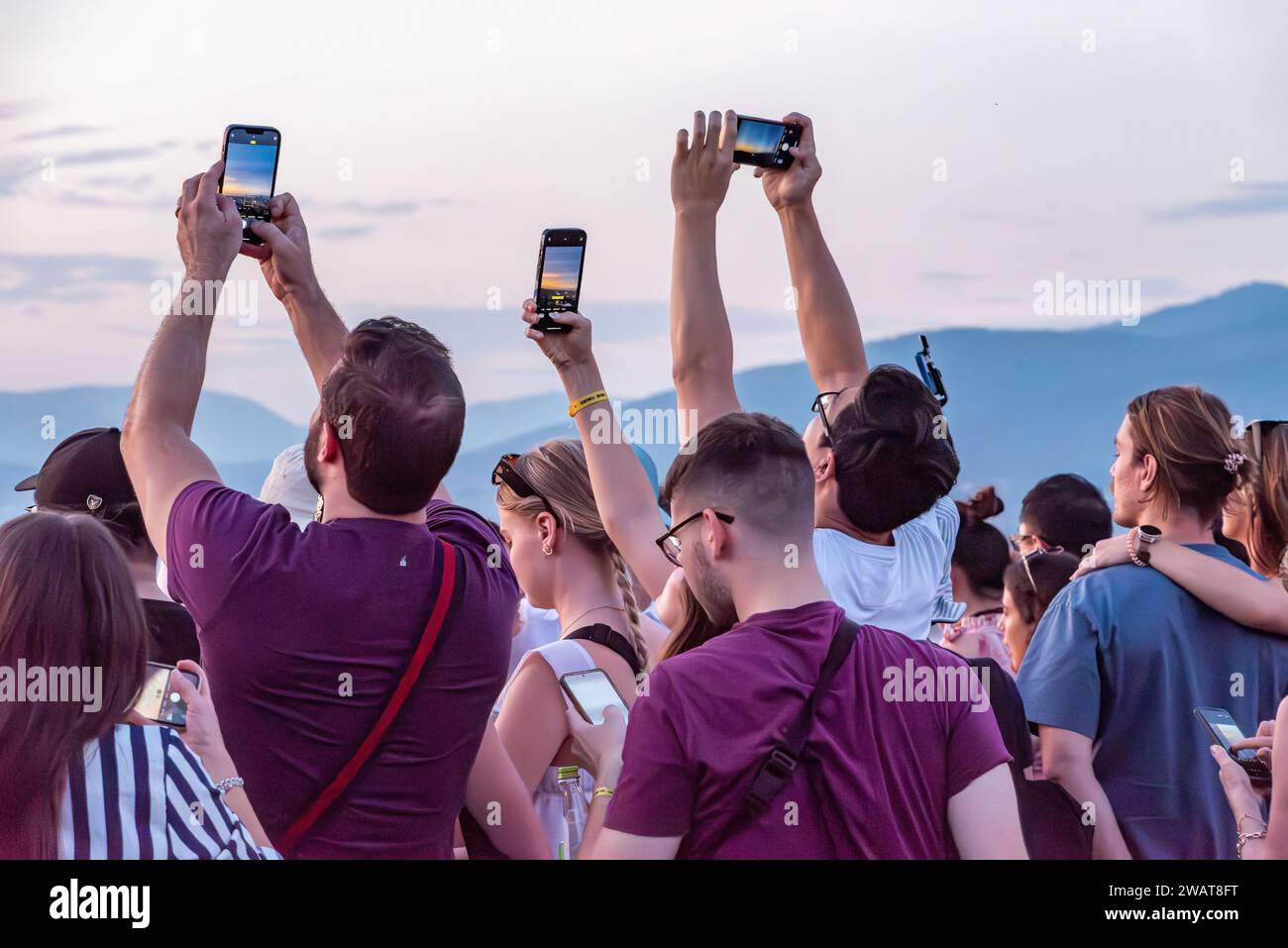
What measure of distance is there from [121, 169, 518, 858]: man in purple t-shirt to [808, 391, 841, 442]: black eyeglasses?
0.74m

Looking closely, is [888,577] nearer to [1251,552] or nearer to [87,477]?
[1251,552]

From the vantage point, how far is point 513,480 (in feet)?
9.82

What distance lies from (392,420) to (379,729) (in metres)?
0.50

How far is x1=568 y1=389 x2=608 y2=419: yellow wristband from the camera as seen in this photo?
2.83 metres

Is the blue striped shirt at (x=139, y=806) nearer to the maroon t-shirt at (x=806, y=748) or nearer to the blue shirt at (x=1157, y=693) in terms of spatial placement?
the maroon t-shirt at (x=806, y=748)

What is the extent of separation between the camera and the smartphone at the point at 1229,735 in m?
2.55

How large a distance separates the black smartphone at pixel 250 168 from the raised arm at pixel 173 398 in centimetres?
32

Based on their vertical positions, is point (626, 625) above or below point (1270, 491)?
below

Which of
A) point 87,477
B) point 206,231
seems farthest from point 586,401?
point 87,477

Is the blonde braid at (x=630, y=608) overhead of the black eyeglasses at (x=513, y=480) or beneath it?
beneath

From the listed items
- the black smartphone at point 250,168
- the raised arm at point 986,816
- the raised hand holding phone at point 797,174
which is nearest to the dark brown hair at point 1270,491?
the raised hand holding phone at point 797,174
